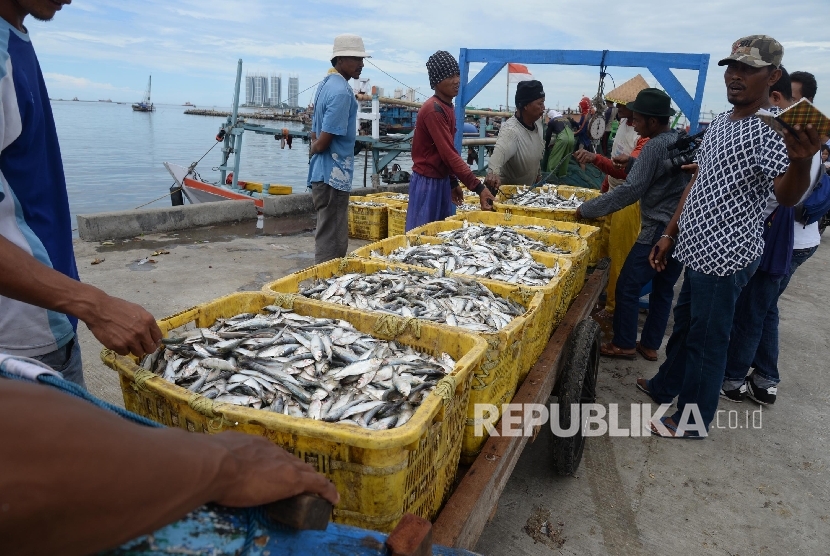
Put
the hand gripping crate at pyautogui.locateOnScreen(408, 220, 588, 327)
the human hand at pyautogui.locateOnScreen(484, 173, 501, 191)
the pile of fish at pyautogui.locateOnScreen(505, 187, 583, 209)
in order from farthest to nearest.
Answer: the pile of fish at pyautogui.locateOnScreen(505, 187, 583, 209), the human hand at pyautogui.locateOnScreen(484, 173, 501, 191), the hand gripping crate at pyautogui.locateOnScreen(408, 220, 588, 327)

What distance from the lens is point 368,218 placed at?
27.6ft

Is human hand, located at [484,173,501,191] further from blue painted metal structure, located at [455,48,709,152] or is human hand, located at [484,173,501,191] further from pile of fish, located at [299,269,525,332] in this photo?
pile of fish, located at [299,269,525,332]

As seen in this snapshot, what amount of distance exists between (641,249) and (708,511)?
235 cm

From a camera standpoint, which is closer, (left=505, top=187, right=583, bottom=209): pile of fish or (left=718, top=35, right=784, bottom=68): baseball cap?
(left=718, top=35, right=784, bottom=68): baseball cap

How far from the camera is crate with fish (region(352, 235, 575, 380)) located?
312 centimetres

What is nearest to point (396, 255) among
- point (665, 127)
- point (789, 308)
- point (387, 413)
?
point (387, 413)

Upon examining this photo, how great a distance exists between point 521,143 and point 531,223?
153cm

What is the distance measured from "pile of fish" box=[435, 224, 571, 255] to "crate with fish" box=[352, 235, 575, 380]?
184mm

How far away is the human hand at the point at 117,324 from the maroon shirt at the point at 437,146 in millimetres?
3844

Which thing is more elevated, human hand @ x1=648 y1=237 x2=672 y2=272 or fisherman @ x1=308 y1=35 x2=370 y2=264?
fisherman @ x1=308 y1=35 x2=370 y2=264

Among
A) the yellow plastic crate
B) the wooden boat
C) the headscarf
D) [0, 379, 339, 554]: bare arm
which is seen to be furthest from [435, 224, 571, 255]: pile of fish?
the wooden boat

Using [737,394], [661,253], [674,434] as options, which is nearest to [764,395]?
[737,394]

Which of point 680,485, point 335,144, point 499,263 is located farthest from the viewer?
point 335,144

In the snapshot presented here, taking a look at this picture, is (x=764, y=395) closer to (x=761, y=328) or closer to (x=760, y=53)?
(x=761, y=328)
